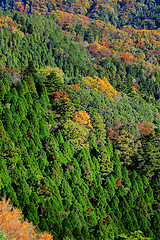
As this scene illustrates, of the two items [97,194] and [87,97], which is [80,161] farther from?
[87,97]

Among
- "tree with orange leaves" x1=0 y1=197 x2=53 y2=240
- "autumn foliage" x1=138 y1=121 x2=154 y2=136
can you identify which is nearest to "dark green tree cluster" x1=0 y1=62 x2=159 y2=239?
"tree with orange leaves" x1=0 y1=197 x2=53 y2=240

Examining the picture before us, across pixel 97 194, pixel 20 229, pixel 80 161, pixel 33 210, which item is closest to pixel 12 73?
pixel 80 161

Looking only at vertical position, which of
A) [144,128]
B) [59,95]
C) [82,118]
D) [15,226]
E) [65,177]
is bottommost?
[144,128]

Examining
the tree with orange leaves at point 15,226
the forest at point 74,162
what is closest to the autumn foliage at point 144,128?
the forest at point 74,162

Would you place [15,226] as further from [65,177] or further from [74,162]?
[74,162]

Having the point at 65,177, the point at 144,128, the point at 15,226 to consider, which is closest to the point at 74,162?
the point at 65,177

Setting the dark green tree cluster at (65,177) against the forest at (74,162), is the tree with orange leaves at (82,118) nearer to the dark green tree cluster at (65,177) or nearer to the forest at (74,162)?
the forest at (74,162)

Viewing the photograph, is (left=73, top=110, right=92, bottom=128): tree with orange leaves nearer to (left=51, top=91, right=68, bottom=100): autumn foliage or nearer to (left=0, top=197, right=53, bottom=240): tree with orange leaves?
(left=51, top=91, right=68, bottom=100): autumn foliage

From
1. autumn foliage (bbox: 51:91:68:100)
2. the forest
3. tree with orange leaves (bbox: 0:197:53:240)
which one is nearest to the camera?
tree with orange leaves (bbox: 0:197:53:240)
